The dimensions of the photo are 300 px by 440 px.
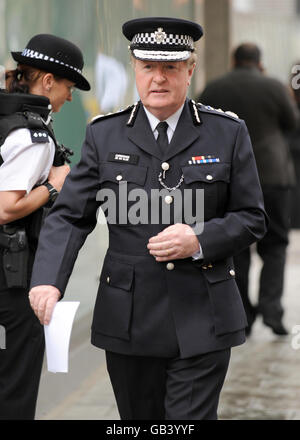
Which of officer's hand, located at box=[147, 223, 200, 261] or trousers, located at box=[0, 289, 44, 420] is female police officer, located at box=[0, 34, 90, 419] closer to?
trousers, located at box=[0, 289, 44, 420]

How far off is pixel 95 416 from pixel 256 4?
43424mm

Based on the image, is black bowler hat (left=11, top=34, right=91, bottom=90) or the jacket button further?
black bowler hat (left=11, top=34, right=91, bottom=90)

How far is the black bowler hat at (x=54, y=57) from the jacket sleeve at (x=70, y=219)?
2.00 ft

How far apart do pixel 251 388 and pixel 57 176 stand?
9.38ft

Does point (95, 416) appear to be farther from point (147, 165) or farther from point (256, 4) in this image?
point (256, 4)

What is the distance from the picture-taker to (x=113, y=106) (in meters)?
7.45

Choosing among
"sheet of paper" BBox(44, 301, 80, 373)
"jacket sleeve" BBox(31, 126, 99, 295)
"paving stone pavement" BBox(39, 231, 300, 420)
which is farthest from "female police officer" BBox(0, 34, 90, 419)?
"paving stone pavement" BBox(39, 231, 300, 420)

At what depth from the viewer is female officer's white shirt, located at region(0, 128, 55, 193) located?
13.5 ft

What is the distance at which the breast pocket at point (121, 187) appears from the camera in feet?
12.3

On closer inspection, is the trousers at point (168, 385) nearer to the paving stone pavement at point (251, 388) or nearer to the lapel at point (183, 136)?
the lapel at point (183, 136)

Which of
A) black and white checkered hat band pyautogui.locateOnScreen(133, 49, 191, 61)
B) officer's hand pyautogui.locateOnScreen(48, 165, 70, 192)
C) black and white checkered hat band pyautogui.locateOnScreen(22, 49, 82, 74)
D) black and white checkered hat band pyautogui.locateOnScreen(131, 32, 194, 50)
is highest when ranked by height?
black and white checkered hat band pyautogui.locateOnScreen(131, 32, 194, 50)

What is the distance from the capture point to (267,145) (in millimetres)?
8156

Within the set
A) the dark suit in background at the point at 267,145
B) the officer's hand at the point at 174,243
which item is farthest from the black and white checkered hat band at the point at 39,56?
the dark suit in background at the point at 267,145

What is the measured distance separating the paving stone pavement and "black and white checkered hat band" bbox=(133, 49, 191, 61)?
8.83 feet
